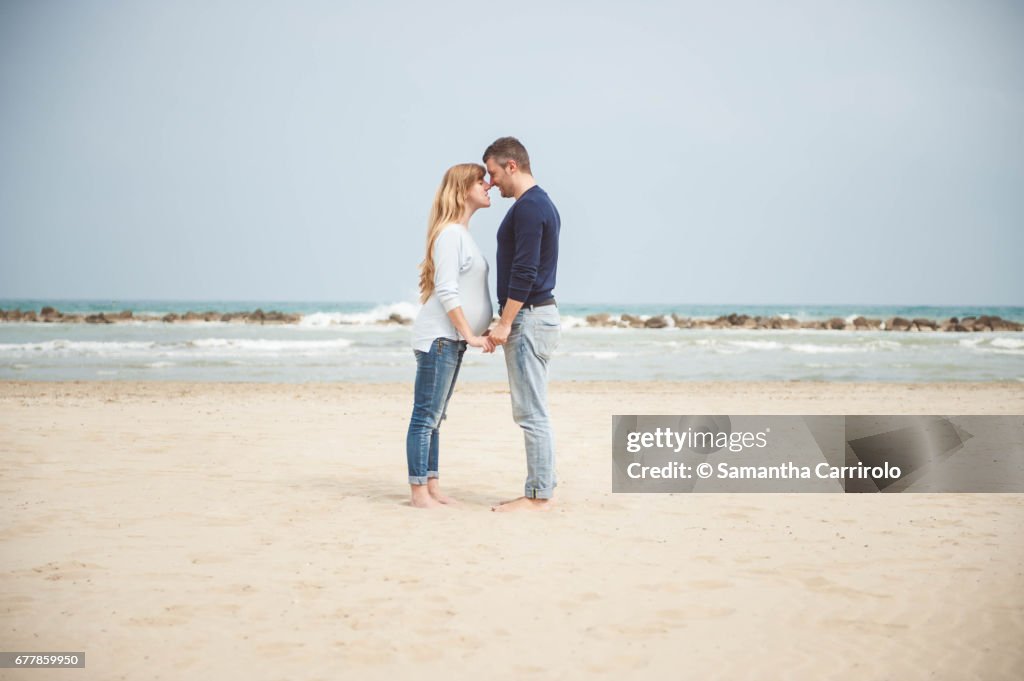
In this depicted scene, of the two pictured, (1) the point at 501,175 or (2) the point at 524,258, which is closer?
(2) the point at 524,258

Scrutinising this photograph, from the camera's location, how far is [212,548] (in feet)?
14.5

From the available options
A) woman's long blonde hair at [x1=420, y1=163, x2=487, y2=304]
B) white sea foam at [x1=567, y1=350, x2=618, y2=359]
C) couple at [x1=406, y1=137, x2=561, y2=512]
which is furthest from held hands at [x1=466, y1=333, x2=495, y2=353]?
white sea foam at [x1=567, y1=350, x2=618, y2=359]

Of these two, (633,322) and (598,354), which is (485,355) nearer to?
(598,354)

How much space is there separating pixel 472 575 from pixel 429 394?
1.50 metres

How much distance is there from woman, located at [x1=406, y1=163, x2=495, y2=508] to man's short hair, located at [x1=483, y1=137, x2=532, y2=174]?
157 mm

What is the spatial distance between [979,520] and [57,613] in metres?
4.74

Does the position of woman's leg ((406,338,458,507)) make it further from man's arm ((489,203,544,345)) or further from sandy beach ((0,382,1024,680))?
man's arm ((489,203,544,345))

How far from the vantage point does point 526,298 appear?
5055 millimetres

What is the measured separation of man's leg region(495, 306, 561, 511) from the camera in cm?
518

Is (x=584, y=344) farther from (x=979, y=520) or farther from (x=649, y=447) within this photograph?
(x=979, y=520)

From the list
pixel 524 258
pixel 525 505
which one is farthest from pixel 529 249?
pixel 525 505

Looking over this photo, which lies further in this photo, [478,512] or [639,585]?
[478,512]

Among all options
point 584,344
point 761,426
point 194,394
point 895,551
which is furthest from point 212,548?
point 584,344

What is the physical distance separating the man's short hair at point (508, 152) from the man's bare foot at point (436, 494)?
77.8 inches
